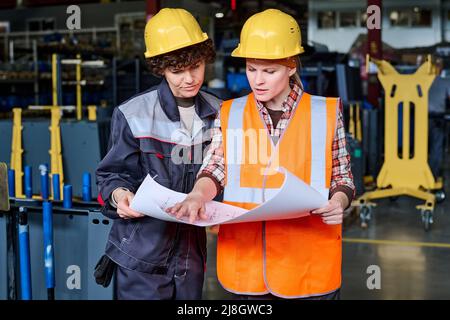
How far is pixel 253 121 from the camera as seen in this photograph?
182 centimetres

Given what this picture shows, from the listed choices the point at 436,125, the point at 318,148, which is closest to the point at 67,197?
the point at 318,148

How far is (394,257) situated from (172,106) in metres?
3.64

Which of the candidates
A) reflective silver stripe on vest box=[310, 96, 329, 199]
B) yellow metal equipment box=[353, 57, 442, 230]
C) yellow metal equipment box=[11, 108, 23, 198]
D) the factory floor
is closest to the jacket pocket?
reflective silver stripe on vest box=[310, 96, 329, 199]

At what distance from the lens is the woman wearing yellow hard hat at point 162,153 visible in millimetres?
1923

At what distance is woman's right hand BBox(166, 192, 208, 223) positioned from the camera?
1.64m

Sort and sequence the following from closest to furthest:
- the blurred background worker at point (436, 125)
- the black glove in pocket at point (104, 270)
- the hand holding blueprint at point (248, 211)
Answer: the hand holding blueprint at point (248, 211) < the black glove in pocket at point (104, 270) < the blurred background worker at point (436, 125)

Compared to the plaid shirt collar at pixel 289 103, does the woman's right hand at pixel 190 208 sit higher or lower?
lower

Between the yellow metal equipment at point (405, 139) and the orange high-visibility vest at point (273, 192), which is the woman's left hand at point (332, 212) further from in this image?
the yellow metal equipment at point (405, 139)

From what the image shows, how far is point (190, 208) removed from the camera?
1638 millimetres

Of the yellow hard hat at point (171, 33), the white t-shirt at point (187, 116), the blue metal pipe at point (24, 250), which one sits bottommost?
the blue metal pipe at point (24, 250)

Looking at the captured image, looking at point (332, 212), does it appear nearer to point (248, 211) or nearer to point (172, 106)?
point (248, 211)

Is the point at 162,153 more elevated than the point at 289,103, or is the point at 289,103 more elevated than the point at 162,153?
the point at 289,103

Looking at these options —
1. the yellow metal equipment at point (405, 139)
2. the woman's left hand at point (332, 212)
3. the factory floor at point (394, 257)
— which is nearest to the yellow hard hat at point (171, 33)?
the woman's left hand at point (332, 212)

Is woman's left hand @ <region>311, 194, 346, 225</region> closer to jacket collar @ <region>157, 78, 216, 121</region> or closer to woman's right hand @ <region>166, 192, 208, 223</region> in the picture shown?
woman's right hand @ <region>166, 192, 208, 223</region>
